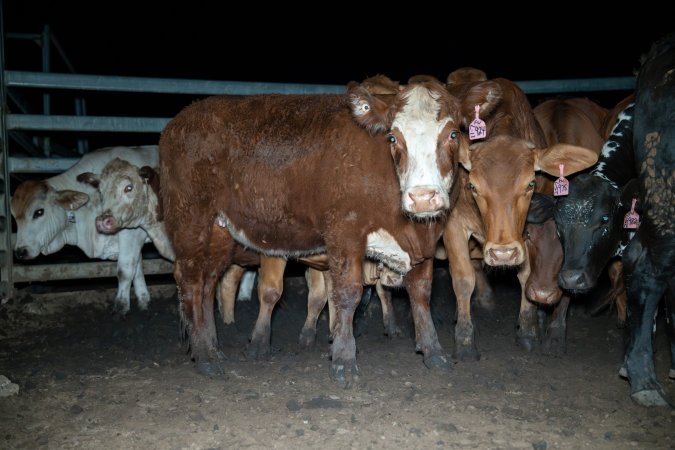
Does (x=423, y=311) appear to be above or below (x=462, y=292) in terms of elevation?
below

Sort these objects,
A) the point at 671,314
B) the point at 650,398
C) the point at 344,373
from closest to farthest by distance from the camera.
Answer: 1. the point at 650,398
2. the point at 671,314
3. the point at 344,373

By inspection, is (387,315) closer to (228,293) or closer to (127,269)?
(228,293)

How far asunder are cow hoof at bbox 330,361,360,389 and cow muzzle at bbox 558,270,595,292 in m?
1.85

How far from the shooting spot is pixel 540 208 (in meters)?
5.93

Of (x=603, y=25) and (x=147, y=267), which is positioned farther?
(x=603, y=25)

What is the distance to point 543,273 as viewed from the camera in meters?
6.14

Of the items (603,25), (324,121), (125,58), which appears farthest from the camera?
(125,58)

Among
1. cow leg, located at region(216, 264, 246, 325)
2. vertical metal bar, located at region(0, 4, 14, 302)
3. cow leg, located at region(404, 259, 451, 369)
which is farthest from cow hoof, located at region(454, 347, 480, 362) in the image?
vertical metal bar, located at region(0, 4, 14, 302)

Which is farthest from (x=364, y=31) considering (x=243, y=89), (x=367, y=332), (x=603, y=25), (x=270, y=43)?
(x=367, y=332)

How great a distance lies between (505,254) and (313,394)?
187 cm

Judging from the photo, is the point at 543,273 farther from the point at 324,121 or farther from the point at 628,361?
the point at 324,121

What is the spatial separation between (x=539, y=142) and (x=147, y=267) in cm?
528

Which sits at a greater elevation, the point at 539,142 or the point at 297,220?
the point at 539,142

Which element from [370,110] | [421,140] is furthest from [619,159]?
[370,110]
